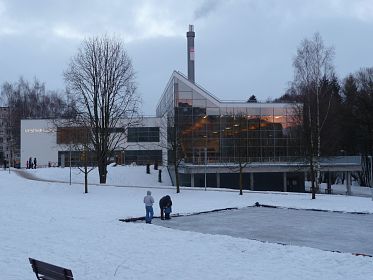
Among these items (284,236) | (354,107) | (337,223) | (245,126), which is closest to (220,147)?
(245,126)

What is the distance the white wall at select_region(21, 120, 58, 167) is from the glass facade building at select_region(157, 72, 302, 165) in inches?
914

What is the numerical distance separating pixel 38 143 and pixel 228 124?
32095 millimetres

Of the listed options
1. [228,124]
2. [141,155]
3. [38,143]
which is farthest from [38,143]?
[228,124]

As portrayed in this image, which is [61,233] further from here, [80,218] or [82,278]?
[82,278]

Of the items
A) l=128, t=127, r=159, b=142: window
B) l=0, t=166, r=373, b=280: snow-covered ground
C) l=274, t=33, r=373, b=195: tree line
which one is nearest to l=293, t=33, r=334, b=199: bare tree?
l=274, t=33, r=373, b=195: tree line

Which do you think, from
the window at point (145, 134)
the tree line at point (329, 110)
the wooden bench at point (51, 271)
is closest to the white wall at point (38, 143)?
the window at point (145, 134)

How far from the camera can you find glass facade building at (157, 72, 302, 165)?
196 ft

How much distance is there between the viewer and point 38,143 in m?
77.3

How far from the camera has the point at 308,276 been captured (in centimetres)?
1039

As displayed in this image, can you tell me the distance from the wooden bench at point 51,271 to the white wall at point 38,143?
7026cm

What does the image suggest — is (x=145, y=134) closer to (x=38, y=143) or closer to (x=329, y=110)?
(x=38, y=143)

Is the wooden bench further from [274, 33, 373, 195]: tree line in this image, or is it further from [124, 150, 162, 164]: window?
Result: [124, 150, 162, 164]: window

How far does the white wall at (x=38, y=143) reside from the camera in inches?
3019

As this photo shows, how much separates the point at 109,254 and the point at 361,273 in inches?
239
